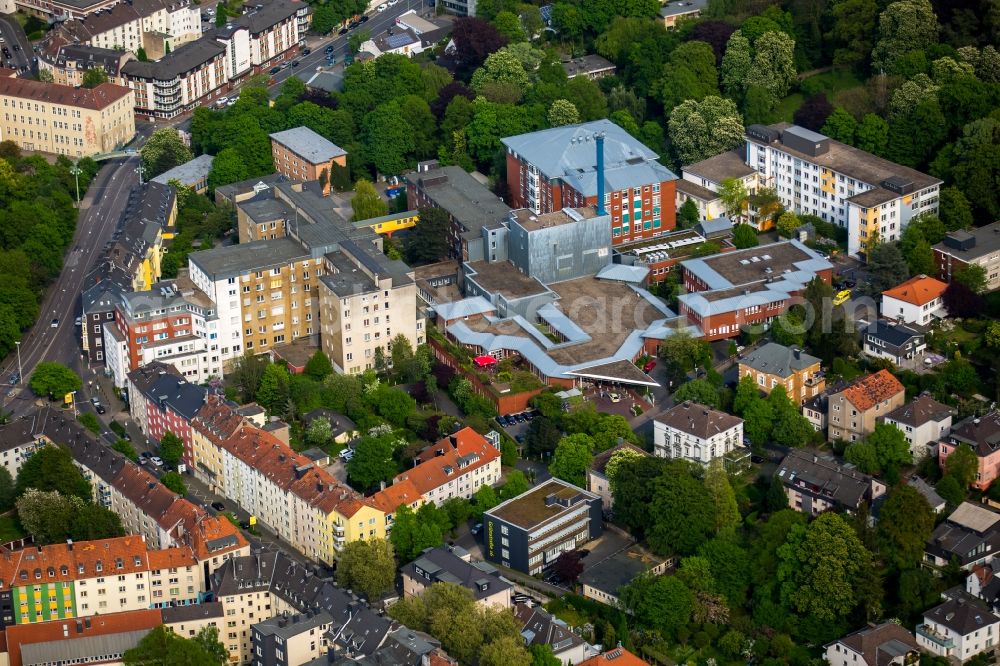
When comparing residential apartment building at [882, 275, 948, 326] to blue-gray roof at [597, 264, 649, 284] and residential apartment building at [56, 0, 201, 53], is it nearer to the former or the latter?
blue-gray roof at [597, 264, 649, 284]

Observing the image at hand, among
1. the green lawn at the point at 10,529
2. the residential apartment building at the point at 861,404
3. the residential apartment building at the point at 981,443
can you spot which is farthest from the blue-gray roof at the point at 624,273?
the green lawn at the point at 10,529

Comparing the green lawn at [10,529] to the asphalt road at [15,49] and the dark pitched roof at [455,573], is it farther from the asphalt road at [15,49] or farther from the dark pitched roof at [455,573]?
the asphalt road at [15,49]

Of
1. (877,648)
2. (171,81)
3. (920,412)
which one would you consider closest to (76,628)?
(877,648)

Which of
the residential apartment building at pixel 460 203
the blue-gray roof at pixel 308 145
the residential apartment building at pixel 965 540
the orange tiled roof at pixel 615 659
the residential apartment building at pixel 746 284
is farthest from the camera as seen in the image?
the blue-gray roof at pixel 308 145

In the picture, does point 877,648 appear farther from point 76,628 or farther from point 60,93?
point 60,93

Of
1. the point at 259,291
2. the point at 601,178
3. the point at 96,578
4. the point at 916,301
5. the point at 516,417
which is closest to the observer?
the point at 96,578

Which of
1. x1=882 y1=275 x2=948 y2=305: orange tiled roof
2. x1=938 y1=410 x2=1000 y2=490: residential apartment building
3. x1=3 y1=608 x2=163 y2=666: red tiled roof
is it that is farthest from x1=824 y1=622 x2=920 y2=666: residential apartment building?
x1=3 y1=608 x2=163 y2=666: red tiled roof

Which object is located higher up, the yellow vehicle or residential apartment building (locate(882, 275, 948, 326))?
residential apartment building (locate(882, 275, 948, 326))
